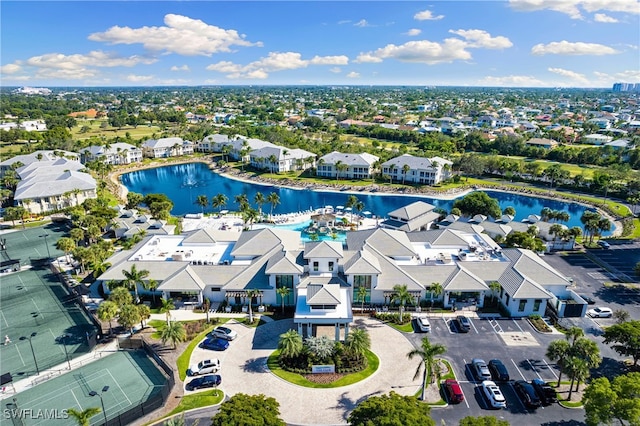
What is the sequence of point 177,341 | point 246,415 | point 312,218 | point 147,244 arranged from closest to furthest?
point 246,415 → point 177,341 → point 147,244 → point 312,218

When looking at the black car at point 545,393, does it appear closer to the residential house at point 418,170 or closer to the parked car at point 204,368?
the parked car at point 204,368

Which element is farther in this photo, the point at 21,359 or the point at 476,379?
the point at 21,359

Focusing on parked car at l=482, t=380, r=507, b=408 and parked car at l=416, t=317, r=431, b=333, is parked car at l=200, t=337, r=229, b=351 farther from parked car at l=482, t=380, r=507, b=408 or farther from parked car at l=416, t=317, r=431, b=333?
parked car at l=482, t=380, r=507, b=408

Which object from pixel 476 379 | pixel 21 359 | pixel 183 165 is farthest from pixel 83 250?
pixel 183 165

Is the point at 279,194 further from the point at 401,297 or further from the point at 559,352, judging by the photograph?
the point at 559,352

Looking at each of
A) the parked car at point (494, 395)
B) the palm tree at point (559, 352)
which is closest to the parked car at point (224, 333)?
the parked car at point (494, 395)

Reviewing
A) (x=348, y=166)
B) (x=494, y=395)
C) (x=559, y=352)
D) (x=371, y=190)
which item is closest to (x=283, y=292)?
(x=494, y=395)

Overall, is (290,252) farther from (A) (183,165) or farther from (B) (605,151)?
(B) (605,151)
